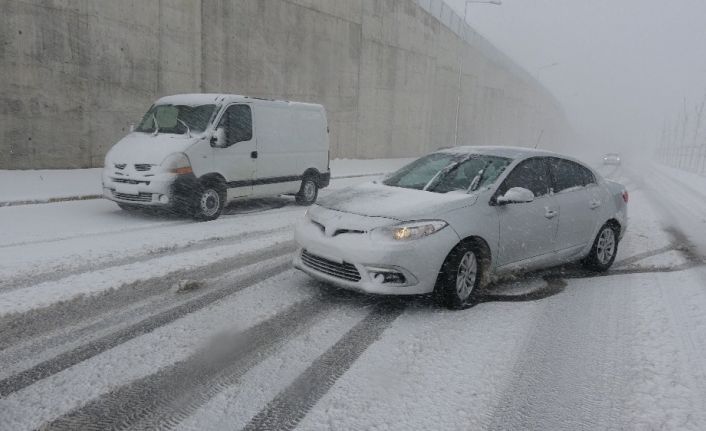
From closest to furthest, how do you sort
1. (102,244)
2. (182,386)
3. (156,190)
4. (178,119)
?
(182,386) < (102,244) < (156,190) < (178,119)

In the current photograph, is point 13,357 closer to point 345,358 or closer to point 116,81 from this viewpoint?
point 345,358

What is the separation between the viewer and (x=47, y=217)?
902 cm

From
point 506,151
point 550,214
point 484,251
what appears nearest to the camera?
point 484,251

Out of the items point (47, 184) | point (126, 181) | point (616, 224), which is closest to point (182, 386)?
point (616, 224)

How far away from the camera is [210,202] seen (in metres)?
9.47

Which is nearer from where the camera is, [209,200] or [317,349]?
[317,349]

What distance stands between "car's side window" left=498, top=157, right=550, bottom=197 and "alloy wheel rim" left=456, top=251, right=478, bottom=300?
0.83 meters

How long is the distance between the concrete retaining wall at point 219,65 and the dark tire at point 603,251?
8.76 ft

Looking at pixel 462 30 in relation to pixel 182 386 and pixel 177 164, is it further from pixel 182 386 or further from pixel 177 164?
pixel 182 386

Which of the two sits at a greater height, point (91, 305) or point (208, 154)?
point (208, 154)

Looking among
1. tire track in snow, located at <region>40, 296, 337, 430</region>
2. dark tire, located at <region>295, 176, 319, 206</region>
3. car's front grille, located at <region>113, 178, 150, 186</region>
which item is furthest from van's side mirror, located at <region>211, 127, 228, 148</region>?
tire track in snow, located at <region>40, 296, 337, 430</region>

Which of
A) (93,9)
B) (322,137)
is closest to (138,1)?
(93,9)

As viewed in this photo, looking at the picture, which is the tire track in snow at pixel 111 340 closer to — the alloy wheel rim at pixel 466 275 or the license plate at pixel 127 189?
the alloy wheel rim at pixel 466 275

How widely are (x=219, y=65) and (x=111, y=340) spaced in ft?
52.4
